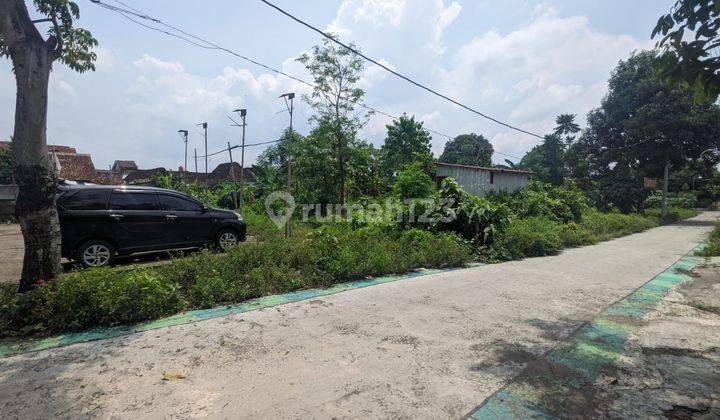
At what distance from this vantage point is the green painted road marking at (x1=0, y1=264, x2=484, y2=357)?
367 cm

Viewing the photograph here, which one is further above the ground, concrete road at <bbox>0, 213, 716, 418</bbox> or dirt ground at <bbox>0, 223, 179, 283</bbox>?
dirt ground at <bbox>0, 223, 179, 283</bbox>

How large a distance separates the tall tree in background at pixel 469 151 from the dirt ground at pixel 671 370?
4069cm

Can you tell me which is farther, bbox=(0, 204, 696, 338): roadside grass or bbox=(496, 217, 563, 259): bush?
bbox=(496, 217, 563, 259): bush

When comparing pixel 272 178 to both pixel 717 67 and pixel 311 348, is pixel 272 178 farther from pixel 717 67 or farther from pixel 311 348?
pixel 717 67

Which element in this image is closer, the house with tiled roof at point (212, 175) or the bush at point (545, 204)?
the bush at point (545, 204)

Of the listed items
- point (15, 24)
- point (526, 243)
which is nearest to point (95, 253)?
point (15, 24)

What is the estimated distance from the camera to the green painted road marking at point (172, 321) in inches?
144

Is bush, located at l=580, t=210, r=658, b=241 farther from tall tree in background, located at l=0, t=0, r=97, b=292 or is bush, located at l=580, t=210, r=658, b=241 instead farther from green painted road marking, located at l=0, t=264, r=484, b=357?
tall tree in background, located at l=0, t=0, r=97, b=292

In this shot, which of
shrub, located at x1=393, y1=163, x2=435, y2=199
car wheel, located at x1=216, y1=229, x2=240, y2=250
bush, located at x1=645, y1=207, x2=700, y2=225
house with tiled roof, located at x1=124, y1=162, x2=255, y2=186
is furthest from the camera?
house with tiled roof, located at x1=124, y1=162, x2=255, y2=186

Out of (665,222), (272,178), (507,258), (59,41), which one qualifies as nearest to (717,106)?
(665,222)

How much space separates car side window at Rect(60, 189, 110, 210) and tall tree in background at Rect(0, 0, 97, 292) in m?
2.58

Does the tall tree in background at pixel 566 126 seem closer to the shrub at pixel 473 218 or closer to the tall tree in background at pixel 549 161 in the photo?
the tall tree in background at pixel 549 161

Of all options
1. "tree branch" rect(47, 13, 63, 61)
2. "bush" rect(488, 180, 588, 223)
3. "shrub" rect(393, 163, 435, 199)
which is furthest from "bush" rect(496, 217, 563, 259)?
"tree branch" rect(47, 13, 63, 61)

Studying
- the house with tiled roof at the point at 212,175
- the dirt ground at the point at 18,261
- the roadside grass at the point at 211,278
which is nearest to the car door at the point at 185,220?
the dirt ground at the point at 18,261
